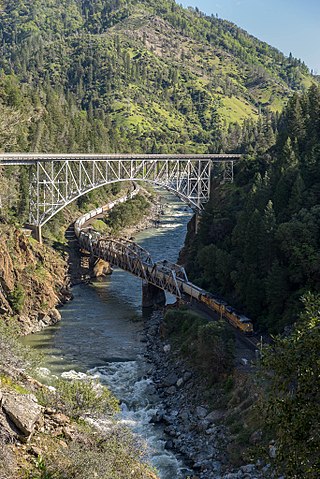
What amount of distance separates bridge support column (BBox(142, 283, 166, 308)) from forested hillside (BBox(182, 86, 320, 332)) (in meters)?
3.62

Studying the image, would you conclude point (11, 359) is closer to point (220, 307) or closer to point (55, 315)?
point (220, 307)

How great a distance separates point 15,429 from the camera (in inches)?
641

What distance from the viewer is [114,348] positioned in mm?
37500

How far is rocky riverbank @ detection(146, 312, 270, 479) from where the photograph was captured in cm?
2280

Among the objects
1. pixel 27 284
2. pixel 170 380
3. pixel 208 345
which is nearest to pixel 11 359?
pixel 170 380

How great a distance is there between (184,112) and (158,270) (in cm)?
13202

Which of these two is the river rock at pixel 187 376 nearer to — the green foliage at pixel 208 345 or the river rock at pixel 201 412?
the green foliage at pixel 208 345

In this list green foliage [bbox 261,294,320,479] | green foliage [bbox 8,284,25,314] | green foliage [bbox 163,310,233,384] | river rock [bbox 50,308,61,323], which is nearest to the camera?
green foliage [bbox 261,294,320,479]

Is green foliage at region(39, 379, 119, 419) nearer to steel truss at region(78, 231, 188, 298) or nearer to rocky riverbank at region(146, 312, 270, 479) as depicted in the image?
rocky riverbank at region(146, 312, 270, 479)

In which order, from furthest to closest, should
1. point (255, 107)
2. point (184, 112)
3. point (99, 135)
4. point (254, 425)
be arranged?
point (255, 107) → point (184, 112) → point (99, 135) → point (254, 425)

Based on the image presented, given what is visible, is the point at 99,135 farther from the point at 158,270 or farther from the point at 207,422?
the point at 207,422

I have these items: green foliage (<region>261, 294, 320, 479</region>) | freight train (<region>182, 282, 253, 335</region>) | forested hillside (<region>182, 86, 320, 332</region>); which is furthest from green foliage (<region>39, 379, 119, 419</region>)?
forested hillside (<region>182, 86, 320, 332</region>)

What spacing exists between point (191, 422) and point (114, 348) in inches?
454

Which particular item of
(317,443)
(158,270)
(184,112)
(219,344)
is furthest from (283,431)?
(184,112)
